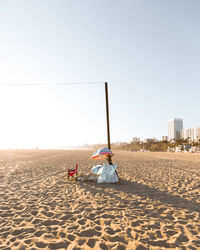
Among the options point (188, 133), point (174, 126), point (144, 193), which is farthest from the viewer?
point (174, 126)

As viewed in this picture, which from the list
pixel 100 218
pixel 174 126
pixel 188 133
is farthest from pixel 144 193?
pixel 174 126

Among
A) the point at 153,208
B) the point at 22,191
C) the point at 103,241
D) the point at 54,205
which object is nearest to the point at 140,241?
the point at 103,241

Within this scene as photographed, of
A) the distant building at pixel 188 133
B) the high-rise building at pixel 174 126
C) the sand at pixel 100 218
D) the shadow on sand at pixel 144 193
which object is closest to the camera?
the sand at pixel 100 218

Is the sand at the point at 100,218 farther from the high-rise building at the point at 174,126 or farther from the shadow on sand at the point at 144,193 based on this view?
the high-rise building at the point at 174,126

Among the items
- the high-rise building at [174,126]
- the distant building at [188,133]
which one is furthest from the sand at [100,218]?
the high-rise building at [174,126]

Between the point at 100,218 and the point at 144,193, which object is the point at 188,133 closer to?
the point at 144,193

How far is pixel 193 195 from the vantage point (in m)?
7.88

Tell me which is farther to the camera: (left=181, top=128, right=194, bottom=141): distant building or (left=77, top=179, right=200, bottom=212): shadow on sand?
(left=181, top=128, right=194, bottom=141): distant building

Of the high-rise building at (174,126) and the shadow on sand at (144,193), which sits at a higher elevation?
the high-rise building at (174,126)

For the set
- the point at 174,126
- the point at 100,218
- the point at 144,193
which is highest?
the point at 174,126

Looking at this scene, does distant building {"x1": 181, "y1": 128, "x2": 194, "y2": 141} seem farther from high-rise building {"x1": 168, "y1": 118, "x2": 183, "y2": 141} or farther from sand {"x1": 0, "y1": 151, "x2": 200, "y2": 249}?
sand {"x1": 0, "y1": 151, "x2": 200, "y2": 249}

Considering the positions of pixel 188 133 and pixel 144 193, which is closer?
pixel 144 193

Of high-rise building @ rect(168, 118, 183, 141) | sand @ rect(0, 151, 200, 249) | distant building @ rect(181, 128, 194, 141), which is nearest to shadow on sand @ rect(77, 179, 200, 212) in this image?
sand @ rect(0, 151, 200, 249)

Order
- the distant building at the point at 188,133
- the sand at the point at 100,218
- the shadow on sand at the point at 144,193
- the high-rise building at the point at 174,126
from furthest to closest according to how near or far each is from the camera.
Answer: the high-rise building at the point at 174,126 < the distant building at the point at 188,133 < the shadow on sand at the point at 144,193 < the sand at the point at 100,218
